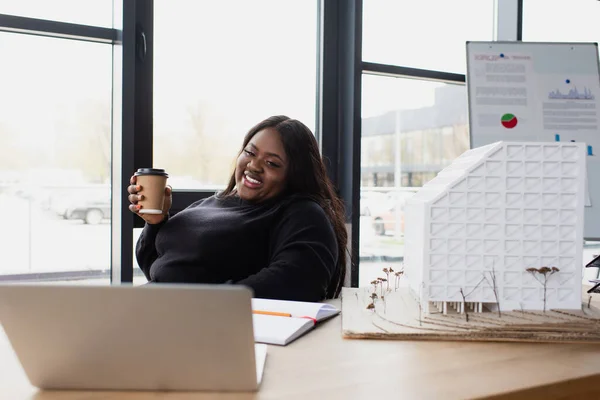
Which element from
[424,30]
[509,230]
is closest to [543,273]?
[509,230]

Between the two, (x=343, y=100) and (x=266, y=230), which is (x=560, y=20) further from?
(x=266, y=230)

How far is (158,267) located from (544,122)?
2.06 metres

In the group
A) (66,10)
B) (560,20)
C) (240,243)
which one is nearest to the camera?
(240,243)

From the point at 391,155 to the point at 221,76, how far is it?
3.10 ft

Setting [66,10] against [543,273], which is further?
[66,10]

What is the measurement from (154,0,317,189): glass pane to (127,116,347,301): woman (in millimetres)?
543

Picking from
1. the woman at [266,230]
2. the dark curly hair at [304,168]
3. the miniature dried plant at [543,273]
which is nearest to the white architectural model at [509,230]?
the miniature dried plant at [543,273]

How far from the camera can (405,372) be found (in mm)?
813

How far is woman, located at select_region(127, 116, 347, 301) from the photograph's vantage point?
157 centimetres

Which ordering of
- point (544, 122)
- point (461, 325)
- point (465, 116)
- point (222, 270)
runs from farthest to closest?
point (465, 116)
point (544, 122)
point (222, 270)
point (461, 325)

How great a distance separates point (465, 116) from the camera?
328 cm

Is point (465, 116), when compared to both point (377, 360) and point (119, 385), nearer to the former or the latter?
point (377, 360)

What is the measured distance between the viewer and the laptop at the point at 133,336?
64 centimetres

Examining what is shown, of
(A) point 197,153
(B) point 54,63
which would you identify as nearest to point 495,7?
(A) point 197,153
